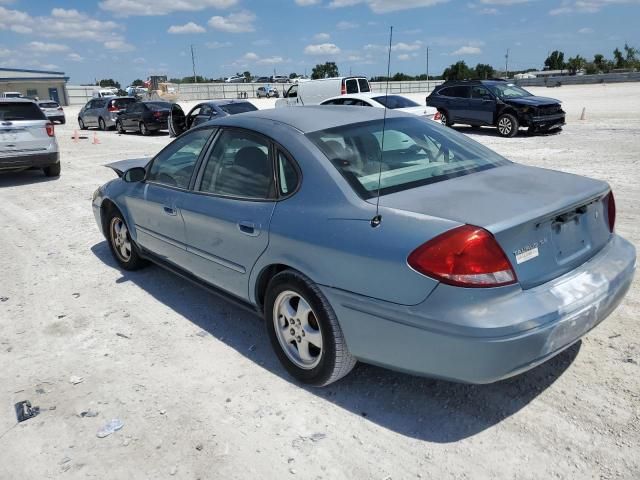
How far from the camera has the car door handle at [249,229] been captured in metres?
3.26

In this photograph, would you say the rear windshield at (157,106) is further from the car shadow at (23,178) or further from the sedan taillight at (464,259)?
the sedan taillight at (464,259)

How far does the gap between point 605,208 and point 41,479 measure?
11.2 feet

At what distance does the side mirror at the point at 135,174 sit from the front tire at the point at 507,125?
13.4 m

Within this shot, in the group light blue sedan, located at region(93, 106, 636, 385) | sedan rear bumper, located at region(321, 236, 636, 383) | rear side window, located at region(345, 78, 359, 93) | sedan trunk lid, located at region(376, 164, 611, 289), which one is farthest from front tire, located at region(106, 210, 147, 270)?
rear side window, located at region(345, 78, 359, 93)

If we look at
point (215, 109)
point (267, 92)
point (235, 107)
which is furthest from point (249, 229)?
point (267, 92)

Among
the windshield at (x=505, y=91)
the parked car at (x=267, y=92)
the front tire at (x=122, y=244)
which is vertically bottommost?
the front tire at (x=122, y=244)

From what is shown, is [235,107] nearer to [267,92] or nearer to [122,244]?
[122,244]

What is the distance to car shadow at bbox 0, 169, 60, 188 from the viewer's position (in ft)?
36.2

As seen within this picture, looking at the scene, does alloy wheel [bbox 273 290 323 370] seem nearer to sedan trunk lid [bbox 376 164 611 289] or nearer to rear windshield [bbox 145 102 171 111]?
sedan trunk lid [bbox 376 164 611 289]

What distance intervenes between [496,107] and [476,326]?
15249 millimetres

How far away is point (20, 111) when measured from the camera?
34.4 ft

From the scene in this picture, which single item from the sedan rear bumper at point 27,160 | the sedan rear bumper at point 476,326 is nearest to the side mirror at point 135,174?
the sedan rear bumper at point 476,326

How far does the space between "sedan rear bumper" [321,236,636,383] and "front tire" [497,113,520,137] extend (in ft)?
45.6

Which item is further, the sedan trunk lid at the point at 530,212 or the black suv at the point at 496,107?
the black suv at the point at 496,107
